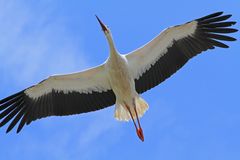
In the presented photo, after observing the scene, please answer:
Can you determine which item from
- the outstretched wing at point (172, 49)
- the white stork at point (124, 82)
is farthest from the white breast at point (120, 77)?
the outstretched wing at point (172, 49)

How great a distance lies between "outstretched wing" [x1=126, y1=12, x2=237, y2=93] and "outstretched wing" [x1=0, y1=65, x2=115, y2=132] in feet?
1.97

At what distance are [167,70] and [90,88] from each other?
1338 mm

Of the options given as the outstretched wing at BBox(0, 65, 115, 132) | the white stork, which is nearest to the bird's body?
the white stork

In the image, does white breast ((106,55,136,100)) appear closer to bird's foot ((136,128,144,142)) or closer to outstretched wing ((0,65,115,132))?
outstretched wing ((0,65,115,132))

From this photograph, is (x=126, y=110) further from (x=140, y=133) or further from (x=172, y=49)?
(x=172, y=49)

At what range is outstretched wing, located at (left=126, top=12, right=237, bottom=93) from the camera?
44.1 ft

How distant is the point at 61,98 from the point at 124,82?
1308mm

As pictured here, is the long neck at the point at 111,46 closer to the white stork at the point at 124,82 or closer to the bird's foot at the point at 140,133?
the white stork at the point at 124,82

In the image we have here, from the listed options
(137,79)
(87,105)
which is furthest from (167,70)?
(87,105)

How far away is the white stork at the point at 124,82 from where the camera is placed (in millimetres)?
13445

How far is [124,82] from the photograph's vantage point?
13242 mm

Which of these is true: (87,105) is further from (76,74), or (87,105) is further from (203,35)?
(203,35)

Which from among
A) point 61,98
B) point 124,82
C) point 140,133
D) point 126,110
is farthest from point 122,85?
point 61,98

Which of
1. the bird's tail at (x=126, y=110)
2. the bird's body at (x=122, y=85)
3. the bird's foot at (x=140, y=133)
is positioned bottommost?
the bird's foot at (x=140, y=133)
